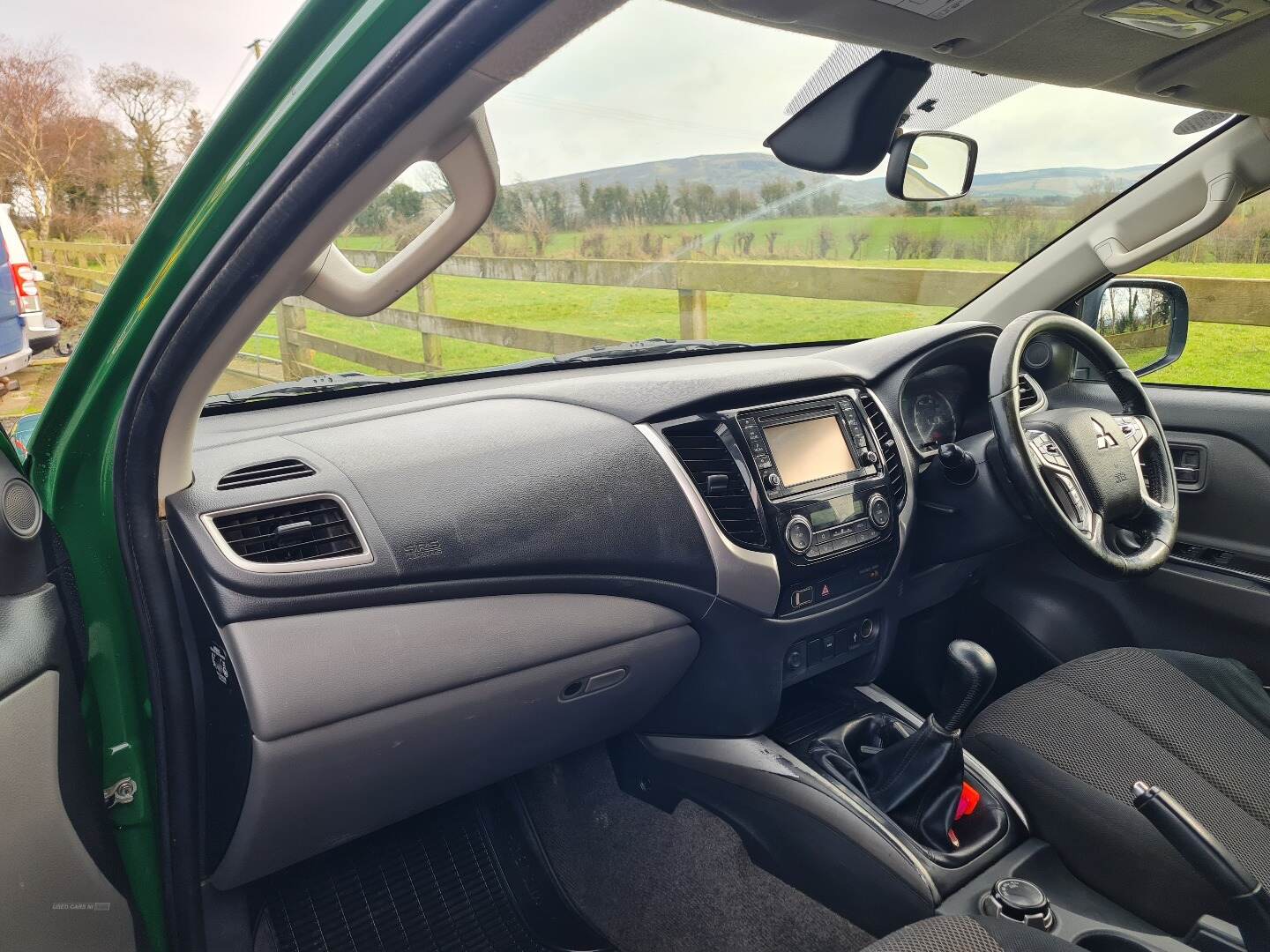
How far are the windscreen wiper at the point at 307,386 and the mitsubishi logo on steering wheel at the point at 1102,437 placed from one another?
1.57 meters

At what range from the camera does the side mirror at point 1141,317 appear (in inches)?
103

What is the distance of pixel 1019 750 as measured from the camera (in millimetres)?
1854

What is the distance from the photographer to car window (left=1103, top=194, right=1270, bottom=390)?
2504 mm

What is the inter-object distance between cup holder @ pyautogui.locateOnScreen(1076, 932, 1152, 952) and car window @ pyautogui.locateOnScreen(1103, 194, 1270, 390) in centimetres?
166

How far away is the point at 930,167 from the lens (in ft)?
6.45

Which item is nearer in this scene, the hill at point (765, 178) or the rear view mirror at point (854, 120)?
the rear view mirror at point (854, 120)

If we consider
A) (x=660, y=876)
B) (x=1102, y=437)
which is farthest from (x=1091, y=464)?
(x=660, y=876)

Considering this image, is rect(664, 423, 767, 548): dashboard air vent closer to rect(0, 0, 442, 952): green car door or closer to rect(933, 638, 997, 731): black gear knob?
rect(933, 638, 997, 731): black gear knob

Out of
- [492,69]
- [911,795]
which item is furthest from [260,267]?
[911,795]

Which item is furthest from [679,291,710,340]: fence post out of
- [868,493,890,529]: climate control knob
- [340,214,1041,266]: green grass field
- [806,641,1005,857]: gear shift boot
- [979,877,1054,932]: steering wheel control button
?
[979,877,1054,932]: steering wheel control button

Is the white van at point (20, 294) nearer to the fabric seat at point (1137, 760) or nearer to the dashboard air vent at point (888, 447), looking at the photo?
the dashboard air vent at point (888, 447)

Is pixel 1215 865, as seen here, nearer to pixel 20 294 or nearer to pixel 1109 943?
pixel 1109 943

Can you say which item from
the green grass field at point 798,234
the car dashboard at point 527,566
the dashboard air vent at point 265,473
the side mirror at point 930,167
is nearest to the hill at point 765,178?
the green grass field at point 798,234

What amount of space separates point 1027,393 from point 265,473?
1.81 m
